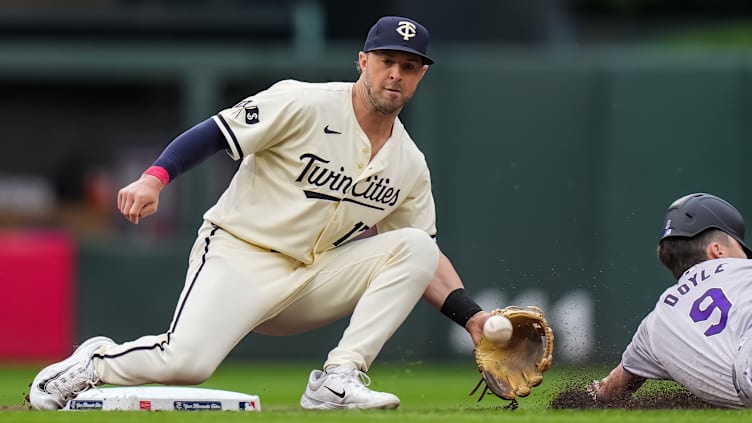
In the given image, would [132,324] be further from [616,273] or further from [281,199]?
[281,199]

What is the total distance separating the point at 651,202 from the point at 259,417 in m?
6.57

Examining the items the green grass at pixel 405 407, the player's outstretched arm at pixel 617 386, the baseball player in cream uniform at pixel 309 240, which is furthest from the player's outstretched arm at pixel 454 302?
the player's outstretched arm at pixel 617 386

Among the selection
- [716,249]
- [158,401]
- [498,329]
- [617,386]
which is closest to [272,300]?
[158,401]

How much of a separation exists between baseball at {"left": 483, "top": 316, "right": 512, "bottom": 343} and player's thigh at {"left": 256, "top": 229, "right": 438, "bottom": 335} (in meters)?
0.44

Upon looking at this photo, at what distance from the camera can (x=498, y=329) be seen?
496cm

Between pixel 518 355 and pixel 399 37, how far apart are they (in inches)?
52.8

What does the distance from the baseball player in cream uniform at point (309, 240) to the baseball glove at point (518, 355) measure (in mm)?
152

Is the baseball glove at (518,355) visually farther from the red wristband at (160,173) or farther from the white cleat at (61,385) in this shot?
the white cleat at (61,385)

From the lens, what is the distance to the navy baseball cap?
525 centimetres

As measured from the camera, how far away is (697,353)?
487 cm

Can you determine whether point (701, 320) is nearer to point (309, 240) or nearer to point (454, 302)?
point (454, 302)

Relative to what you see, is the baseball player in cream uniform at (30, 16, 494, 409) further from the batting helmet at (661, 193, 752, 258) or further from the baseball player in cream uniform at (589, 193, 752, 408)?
the batting helmet at (661, 193, 752, 258)

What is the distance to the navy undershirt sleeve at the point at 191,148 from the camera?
5.09 metres

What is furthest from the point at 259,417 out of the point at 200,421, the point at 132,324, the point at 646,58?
the point at 646,58
